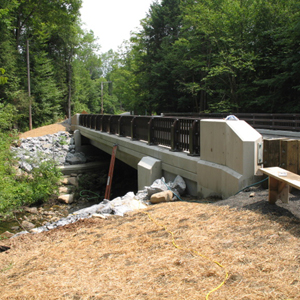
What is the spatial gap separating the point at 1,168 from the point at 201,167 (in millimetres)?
10820

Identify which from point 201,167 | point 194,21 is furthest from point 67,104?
point 201,167

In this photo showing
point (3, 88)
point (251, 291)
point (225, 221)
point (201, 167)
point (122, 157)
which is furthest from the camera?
point (3, 88)

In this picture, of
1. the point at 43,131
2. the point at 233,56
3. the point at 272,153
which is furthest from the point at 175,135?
the point at 43,131

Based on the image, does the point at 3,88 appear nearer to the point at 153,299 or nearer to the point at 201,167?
the point at 201,167

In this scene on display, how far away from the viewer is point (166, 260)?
13.1 ft

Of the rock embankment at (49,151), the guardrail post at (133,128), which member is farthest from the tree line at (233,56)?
the rock embankment at (49,151)

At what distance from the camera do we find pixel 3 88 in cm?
3653

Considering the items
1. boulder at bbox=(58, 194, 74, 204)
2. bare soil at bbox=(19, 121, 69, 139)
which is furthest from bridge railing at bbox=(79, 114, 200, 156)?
bare soil at bbox=(19, 121, 69, 139)

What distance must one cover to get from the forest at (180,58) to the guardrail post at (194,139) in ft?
43.2

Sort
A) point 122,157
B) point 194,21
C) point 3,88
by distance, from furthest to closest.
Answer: point 3,88
point 194,21
point 122,157

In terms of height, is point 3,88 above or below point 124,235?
above

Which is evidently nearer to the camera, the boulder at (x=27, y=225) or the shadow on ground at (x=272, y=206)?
the shadow on ground at (x=272, y=206)

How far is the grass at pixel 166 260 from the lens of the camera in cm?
330

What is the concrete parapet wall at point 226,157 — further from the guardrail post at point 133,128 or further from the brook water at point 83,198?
the brook water at point 83,198
